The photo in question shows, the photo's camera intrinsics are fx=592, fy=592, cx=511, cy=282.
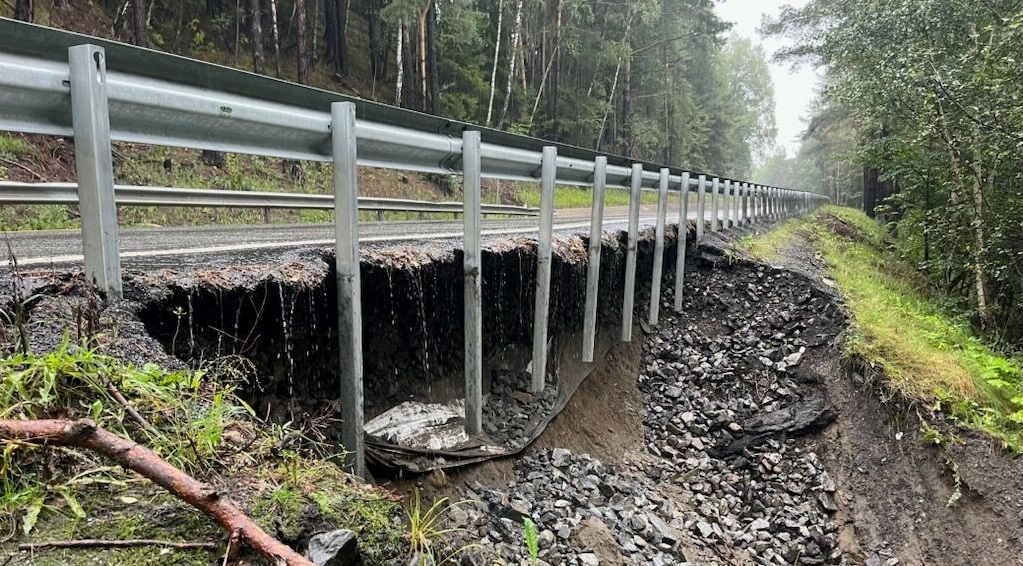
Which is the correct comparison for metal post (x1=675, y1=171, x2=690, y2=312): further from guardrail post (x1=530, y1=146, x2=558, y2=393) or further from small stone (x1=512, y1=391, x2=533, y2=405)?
guardrail post (x1=530, y1=146, x2=558, y2=393)

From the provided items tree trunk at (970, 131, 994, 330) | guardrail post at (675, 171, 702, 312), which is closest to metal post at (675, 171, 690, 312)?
guardrail post at (675, 171, 702, 312)

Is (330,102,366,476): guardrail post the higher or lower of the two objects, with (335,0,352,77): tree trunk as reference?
lower

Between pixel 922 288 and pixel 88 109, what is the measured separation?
16.1 m

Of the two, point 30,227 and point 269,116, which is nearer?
point 269,116

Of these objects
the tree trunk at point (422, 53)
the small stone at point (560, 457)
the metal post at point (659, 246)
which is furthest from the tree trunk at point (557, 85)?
the small stone at point (560, 457)

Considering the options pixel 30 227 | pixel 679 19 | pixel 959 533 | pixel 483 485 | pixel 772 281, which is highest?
pixel 679 19

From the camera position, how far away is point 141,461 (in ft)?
4.75

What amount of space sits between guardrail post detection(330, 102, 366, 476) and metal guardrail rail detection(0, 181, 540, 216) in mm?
1317

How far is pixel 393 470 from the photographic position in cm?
440

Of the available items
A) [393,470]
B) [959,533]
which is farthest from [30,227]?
[959,533]

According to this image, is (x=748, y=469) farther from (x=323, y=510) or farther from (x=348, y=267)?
(x=323, y=510)

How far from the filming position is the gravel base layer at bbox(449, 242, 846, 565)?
14.9 feet

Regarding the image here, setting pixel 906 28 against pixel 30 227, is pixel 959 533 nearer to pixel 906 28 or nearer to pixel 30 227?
pixel 906 28

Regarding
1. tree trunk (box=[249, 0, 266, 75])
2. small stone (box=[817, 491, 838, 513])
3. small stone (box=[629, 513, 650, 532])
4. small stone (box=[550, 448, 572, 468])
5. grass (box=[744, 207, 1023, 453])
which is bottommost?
small stone (box=[817, 491, 838, 513])
